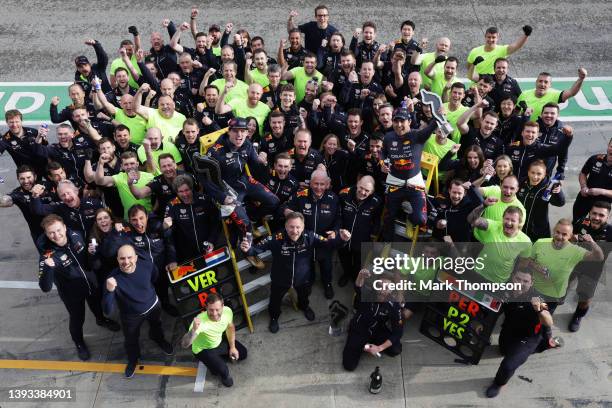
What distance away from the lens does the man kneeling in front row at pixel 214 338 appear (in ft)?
22.1

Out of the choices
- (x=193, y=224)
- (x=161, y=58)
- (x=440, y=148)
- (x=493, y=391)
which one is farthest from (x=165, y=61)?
(x=493, y=391)

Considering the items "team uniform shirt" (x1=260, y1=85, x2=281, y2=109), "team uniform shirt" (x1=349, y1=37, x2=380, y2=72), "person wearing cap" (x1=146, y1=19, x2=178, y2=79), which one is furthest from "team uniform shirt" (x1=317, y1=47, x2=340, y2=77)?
"person wearing cap" (x1=146, y1=19, x2=178, y2=79)

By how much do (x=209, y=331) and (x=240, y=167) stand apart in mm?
2397

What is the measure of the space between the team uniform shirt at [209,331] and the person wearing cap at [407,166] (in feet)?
9.34

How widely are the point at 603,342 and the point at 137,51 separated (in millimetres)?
10130

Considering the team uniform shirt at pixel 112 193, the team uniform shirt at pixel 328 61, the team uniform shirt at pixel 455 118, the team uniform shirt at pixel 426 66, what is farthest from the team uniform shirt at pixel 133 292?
the team uniform shirt at pixel 426 66

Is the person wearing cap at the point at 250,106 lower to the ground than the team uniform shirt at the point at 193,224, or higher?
higher

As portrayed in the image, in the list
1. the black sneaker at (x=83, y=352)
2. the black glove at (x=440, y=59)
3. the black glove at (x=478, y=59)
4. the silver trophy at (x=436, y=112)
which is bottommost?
the black sneaker at (x=83, y=352)

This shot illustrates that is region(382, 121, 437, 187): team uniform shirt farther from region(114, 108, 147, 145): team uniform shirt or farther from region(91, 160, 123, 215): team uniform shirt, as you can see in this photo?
region(114, 108, 147, 145): team uniform shirt

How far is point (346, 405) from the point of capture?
719 cm

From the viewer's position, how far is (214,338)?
6953mm

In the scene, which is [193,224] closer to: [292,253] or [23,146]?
[292,253]

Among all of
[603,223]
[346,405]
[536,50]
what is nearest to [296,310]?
[346,405]

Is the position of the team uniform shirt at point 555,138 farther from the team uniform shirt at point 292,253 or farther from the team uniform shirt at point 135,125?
the team uniform shirt at point 135,125
